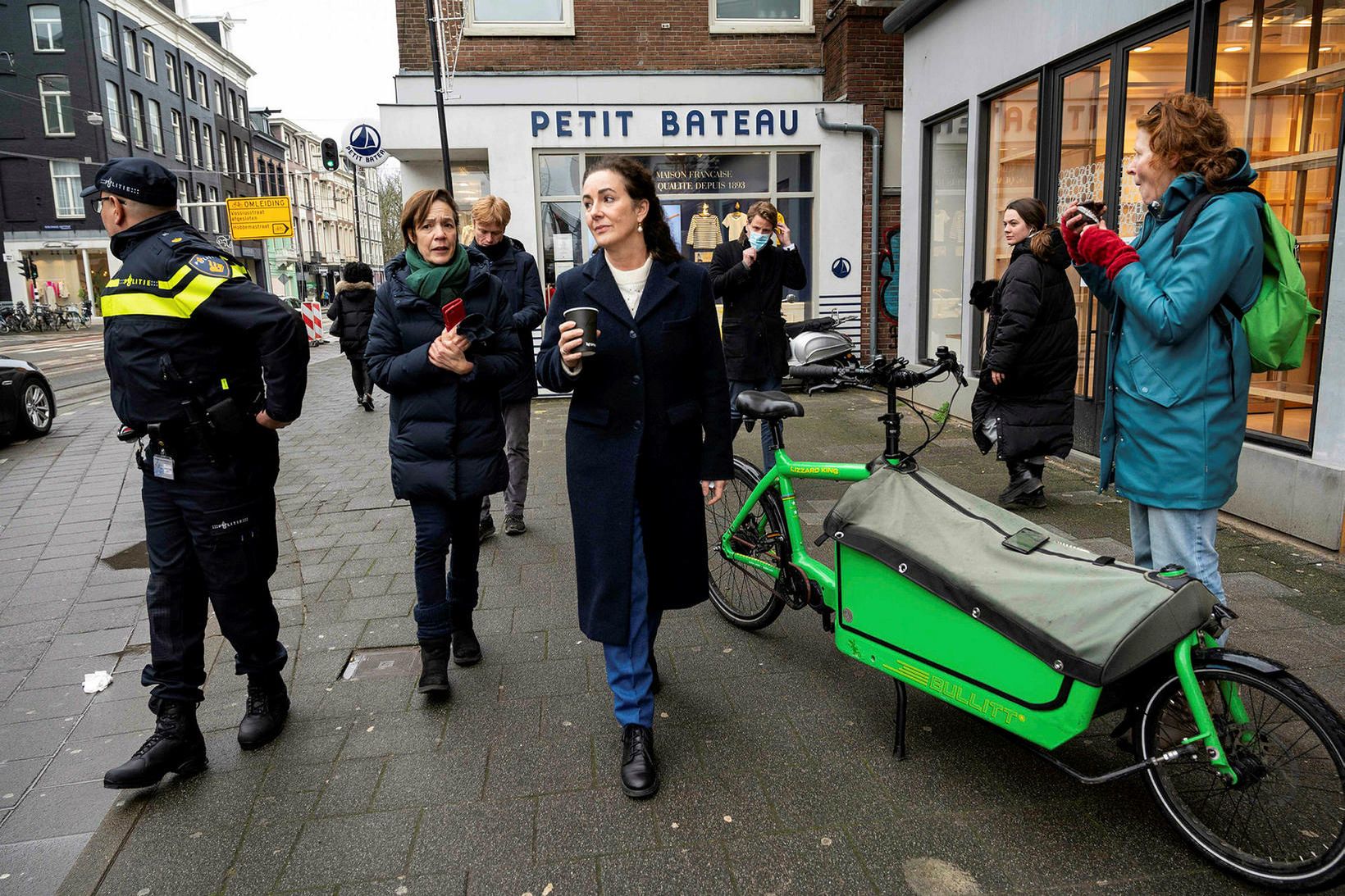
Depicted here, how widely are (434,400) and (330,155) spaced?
1662 cm

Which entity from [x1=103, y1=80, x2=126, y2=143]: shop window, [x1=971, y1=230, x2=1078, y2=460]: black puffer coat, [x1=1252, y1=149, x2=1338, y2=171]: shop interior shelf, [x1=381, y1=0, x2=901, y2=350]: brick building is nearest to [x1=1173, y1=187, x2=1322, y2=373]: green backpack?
[x1=971, y1=230, x2=1078, y2=460]: black puffer coat

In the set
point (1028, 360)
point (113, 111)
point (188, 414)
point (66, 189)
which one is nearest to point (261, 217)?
point (1028, 360)

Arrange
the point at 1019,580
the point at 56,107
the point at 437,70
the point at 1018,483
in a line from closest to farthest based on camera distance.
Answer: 1. the point at 1019,580
2. the point at 1018,483
3. the point at 437,70
4. the point at 56,107

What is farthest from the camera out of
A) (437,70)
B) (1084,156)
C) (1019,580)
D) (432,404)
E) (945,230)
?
(437,70)

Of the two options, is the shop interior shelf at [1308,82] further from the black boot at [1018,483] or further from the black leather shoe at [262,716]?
the black leather shoe at [262,716]

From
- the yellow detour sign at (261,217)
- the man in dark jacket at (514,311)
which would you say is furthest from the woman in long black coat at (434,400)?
the yellow detour sign at (261,217)

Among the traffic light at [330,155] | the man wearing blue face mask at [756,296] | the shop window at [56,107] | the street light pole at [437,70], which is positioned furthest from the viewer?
the shop window at [56,107]

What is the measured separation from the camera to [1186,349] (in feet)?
9.29

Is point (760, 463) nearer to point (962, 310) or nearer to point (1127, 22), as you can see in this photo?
point (962, 310)

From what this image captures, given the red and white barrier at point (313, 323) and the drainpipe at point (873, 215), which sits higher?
the drainpipe at point (873, 215)

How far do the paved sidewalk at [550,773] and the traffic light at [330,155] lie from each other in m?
14.2

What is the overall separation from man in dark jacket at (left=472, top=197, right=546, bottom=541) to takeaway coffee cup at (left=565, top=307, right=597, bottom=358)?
268 cm

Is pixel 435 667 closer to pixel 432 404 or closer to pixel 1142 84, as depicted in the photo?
pixel 432 404

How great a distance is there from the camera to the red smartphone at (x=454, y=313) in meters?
3.11
